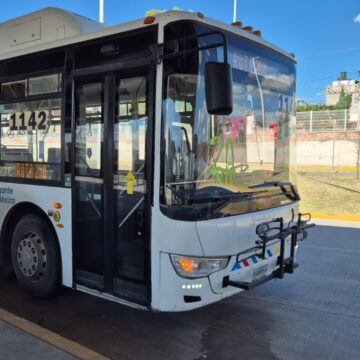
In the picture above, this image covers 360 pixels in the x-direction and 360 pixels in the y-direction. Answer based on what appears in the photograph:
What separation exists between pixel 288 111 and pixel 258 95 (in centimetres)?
67

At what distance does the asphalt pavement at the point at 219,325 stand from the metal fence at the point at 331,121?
24.3 meters

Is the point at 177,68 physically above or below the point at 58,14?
below

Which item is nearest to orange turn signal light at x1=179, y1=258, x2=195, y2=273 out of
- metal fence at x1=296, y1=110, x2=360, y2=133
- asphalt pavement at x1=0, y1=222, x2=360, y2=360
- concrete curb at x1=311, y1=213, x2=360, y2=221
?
asphalt pavement at x1=0, y1=222, x2=360, y2=360

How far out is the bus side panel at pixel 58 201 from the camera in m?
4.57

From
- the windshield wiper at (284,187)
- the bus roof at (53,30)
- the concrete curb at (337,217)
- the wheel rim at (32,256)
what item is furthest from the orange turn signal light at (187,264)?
the concrete curb at (337,217)

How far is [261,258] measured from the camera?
4.27 m

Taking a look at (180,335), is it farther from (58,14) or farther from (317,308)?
(58,14)

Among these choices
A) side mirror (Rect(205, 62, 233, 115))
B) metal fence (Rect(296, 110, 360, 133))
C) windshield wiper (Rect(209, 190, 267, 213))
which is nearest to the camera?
side mirror (Rect(205, 62, 233, 115))

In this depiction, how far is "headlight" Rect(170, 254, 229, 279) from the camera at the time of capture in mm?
3754

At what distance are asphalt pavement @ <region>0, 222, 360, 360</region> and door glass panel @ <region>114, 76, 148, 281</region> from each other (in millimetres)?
632

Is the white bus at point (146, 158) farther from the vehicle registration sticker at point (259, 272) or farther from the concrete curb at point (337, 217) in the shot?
the concrete curb at point (337, 217)

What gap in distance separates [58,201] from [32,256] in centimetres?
75

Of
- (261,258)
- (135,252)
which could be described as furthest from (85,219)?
(261,258)

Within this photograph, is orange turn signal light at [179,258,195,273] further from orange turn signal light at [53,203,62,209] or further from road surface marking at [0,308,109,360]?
orange turn signal light at [53,203,62,209]
